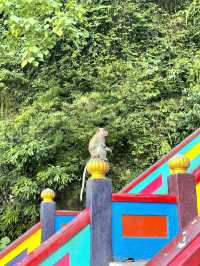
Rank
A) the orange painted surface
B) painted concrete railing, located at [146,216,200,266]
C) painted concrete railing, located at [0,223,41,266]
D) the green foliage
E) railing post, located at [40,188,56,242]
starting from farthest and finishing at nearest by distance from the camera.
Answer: the green foliage
painted concrete railing, located at [0,223,41,266]
railing post, located at [40,188,56,242]
the orange painted surface
painted concrete railing, located at [146,216,200,266]

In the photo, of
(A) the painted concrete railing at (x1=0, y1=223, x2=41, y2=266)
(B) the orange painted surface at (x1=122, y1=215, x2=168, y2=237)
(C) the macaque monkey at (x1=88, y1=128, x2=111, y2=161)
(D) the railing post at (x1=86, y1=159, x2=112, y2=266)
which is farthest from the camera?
(C) the macaque monkey at (x1=88, y1=128, x2=111, y2=161)

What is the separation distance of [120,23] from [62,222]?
6955 millimetres

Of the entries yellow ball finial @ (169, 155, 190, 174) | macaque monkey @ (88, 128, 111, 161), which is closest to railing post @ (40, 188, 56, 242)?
macaque monkey @ (88, 128, 111, 161)

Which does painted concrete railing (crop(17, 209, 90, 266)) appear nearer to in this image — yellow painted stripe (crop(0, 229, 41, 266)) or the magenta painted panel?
the magenta painted panel

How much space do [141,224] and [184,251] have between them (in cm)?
103

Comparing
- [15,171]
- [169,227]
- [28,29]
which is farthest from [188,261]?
[15,171]

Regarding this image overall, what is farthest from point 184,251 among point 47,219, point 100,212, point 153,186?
point 153,186

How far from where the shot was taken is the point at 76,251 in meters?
2.20

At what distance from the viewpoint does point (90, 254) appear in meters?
2.13

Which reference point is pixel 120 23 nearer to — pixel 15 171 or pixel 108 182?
pixel 15 171

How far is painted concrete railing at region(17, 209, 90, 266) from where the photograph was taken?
2.17 metres

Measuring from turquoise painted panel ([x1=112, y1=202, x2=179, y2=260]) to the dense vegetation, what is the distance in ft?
15.5

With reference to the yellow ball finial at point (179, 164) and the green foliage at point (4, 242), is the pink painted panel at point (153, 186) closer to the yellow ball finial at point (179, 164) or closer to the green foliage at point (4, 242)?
the yellow ball finial at point (179, 164)

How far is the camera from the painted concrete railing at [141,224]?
2219mm
